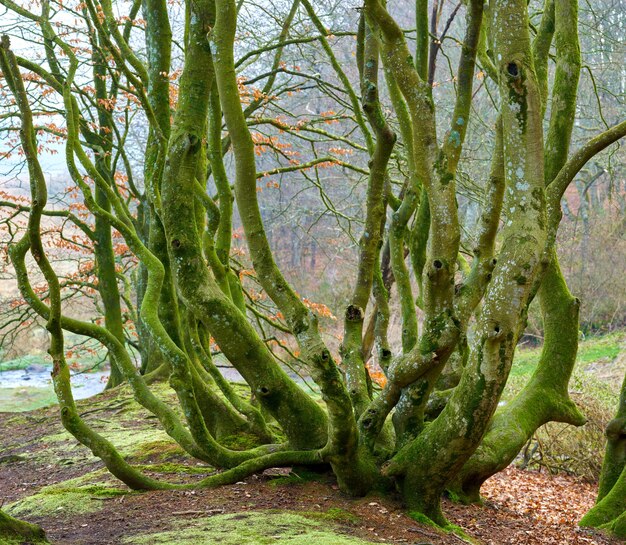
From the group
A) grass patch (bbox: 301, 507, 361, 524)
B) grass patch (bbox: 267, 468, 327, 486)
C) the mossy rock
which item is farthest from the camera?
grass patch (bbox: 267, 468, 327, 486)

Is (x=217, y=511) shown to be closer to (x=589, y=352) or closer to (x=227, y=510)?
(x=227, y=510)

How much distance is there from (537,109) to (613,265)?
64.1ft

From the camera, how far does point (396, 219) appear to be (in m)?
6.55

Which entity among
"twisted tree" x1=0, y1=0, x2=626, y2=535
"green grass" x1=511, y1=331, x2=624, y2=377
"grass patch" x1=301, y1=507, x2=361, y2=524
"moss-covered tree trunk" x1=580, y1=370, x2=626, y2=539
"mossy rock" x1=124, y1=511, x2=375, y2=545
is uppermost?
"twisted tree" x1=0, y1=0, x2=626, y2=535

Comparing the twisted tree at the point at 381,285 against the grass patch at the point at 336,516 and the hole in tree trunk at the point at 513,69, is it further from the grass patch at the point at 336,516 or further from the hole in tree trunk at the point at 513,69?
the grass patch at the point at 336,516

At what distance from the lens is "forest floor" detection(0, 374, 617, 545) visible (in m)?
3.76

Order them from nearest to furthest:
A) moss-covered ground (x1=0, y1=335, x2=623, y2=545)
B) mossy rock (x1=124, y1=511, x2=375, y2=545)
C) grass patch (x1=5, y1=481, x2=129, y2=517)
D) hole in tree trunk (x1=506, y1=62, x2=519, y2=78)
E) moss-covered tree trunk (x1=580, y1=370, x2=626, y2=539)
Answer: mossy rock (x1=124, y1=511, x2=375, y2=545) < hole in tree trunk (x1=506, y1=62, x2=519, y2=78) < moss-covered ground (x1=0, y1=335, x2=623, y2=545) < grass patch (x1=5, y1=481, x2=129, y2=517) < moss-covered tree trunk (x1=580, y1=370, x2=626, y2=539)

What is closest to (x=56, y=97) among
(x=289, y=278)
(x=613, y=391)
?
(x=613, y=391)

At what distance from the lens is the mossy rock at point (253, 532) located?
3.45 meters

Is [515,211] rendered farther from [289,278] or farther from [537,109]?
[289,278]

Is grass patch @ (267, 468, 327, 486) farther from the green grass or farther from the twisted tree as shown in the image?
the green grass

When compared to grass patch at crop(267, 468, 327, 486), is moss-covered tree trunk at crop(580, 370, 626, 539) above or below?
below

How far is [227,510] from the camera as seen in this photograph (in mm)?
4301

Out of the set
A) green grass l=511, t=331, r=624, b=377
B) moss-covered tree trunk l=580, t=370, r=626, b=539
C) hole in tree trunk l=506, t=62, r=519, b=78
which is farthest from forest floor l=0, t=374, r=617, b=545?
green grass l=511, t=331, r=624, b=377
